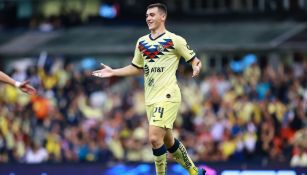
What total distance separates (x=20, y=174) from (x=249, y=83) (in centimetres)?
886

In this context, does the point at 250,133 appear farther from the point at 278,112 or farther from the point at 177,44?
the point at 177,44

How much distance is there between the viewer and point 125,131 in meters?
28.4

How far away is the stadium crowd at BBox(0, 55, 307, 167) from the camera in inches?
1027

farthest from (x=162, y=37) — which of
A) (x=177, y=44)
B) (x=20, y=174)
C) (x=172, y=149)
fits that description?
(x=20, y=174)

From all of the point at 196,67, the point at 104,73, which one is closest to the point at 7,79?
the point at 104,73

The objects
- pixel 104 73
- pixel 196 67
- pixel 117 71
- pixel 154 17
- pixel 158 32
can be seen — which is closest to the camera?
pixel 196 67

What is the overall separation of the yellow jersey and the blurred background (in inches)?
146

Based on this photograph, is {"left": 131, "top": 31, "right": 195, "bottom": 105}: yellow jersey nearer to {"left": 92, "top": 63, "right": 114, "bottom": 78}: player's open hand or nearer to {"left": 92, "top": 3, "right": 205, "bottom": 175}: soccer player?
{"left": 92, "top": 3, "right": 205, "bottom": 175}: soccer player

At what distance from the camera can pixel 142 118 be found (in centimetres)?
2870

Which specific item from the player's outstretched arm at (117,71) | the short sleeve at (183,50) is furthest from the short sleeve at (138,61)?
the short sleeve at (183,50)

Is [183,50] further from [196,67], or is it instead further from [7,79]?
[7,79]

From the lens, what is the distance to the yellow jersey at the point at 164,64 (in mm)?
17344

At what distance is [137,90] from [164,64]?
13083mm

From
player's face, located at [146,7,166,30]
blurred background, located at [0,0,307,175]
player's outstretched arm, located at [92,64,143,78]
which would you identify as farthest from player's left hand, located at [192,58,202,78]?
blurred background, located at [0,0,307,175]
